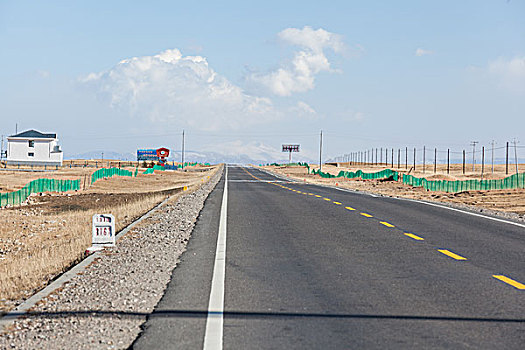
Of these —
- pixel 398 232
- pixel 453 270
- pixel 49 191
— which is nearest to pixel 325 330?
pixel 453 270

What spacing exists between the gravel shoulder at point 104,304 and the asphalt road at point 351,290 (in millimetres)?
222

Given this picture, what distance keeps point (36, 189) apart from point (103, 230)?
27.6m

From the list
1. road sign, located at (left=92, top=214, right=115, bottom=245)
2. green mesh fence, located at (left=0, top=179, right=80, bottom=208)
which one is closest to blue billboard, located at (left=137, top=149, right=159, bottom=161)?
green mesh fence, located at (left=0, top=179, right=80, bottom=208)

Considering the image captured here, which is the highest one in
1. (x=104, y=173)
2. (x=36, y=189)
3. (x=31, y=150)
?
(x=31, y=150)

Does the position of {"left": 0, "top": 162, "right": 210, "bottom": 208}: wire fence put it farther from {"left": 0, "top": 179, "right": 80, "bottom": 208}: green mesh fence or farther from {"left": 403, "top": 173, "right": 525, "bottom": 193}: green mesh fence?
{"left": 403, "top": 173, "right": 525, "bottom": 193}: green mesh fence

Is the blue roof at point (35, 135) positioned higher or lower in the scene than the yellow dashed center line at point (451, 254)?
higher

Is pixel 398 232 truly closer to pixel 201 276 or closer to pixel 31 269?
pixel 201 276

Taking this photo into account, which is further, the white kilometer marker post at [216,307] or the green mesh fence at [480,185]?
the green mesh fence at [480,185]

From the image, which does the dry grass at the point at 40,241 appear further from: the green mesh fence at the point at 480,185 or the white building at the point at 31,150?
the white building at the point at 31,150

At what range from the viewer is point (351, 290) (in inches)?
297

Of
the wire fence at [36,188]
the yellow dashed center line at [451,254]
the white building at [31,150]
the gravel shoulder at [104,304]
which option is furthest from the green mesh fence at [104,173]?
the white building at [31,150]

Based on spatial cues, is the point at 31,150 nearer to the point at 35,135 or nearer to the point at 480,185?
the point at 35,135

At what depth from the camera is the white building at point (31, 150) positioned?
370 feet

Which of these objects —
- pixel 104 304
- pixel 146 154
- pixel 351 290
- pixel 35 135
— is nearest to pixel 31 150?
pixel 35 135
